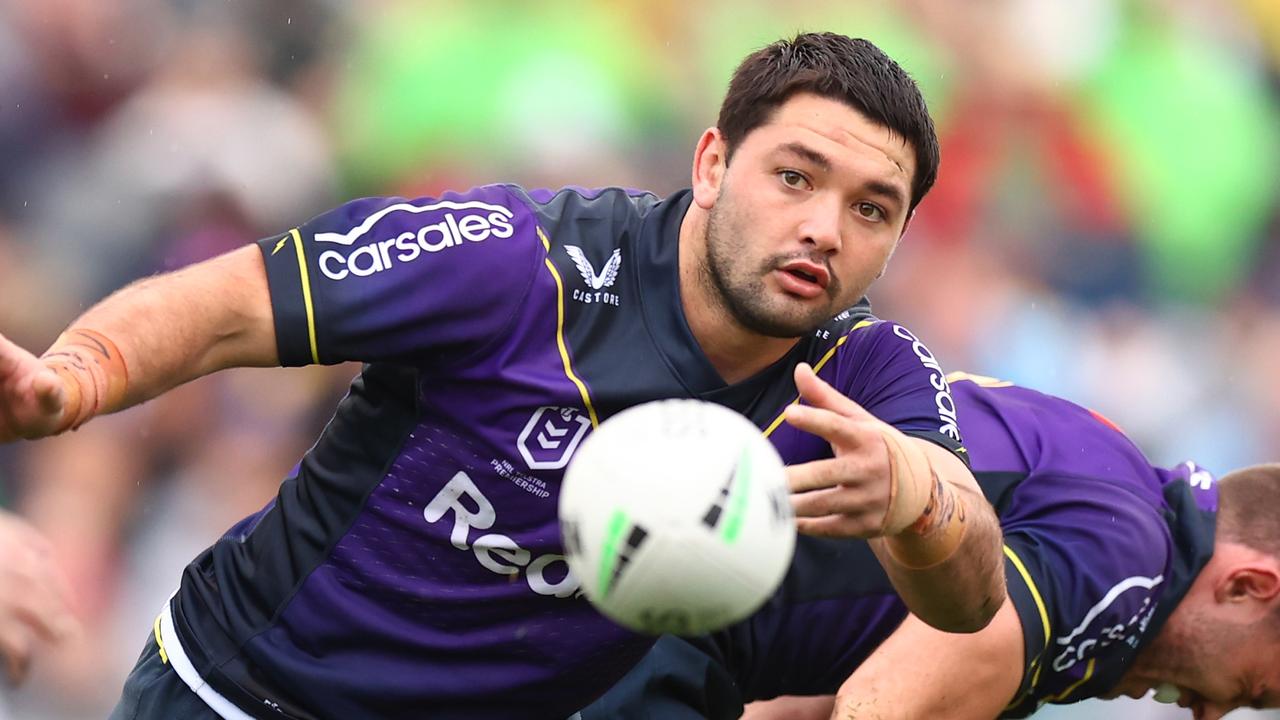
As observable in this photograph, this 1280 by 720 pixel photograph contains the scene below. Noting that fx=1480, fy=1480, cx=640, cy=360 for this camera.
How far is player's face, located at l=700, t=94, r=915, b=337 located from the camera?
3.34 meters

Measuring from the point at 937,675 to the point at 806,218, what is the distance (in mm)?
1331

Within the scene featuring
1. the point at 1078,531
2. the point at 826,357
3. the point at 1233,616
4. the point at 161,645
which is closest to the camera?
the point at 826,357

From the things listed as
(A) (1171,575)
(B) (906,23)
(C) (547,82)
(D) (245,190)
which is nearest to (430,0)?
(C) (547,82)

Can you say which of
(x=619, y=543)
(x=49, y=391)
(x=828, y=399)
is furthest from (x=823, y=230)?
(x=49, y=391)

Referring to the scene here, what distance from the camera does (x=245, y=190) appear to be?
5836mm

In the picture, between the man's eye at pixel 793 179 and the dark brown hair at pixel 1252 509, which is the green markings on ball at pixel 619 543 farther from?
the dark brown hair at pixel 1252 509

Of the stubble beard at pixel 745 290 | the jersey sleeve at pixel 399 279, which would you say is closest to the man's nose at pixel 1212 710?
the stubble beard at pixel 745 290

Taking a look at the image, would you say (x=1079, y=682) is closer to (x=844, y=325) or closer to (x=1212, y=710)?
(x=1212, y=710)

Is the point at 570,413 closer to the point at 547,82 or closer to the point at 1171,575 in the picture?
the point at 1171,575

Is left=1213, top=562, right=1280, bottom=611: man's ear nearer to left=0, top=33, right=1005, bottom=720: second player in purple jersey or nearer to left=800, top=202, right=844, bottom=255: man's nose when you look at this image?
left=0, top=33, right=1005, bottom=720: second player in purple jersey

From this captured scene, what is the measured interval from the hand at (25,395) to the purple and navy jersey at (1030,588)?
1937mm

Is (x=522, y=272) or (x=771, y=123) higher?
(x=771, y=123)

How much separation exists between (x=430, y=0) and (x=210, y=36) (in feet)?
3.28

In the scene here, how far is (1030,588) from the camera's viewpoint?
13.1 feet
